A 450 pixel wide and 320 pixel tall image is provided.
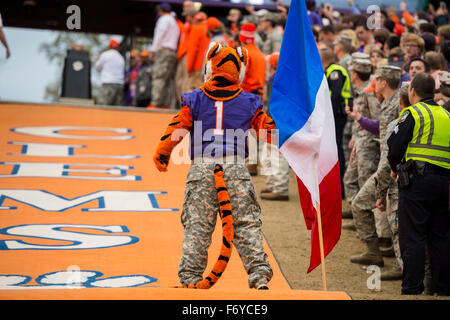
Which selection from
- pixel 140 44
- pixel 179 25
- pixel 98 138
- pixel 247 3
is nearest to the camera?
pixel 98 138

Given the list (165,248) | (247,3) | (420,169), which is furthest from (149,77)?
(420,169)

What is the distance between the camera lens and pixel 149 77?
16.6 meters

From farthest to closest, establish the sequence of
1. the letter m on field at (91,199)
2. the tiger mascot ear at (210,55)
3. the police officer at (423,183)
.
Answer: the letter m on field at (91,199)
the police officer at (423,183)
the tiger mascot ear at (210,55)

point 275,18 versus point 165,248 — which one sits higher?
point 275,18

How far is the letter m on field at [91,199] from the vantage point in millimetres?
8375

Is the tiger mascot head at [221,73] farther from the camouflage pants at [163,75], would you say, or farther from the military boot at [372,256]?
the camouflage pants at [163,75]

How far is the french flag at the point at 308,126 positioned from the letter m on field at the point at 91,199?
3.41m

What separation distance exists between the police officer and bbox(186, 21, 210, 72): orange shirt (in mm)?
8016

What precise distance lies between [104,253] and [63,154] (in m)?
4.64

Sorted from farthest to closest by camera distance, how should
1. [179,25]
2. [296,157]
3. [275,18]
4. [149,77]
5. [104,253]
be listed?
[149,77] < [179,25] < [275,18] < [104,253] < [296,157]

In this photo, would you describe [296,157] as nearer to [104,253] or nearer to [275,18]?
[104,253]

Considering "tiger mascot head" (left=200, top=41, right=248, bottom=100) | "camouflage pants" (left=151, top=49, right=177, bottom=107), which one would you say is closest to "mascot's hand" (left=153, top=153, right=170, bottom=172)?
"tiger mascot head" (left=200, top=41, right=248, bottom=100)

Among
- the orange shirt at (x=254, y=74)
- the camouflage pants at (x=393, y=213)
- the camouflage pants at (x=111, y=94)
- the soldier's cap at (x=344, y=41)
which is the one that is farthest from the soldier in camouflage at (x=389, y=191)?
the camouflage pants at (x=111, y=94)

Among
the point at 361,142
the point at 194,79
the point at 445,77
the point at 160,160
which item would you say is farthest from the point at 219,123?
the point at 194,79
